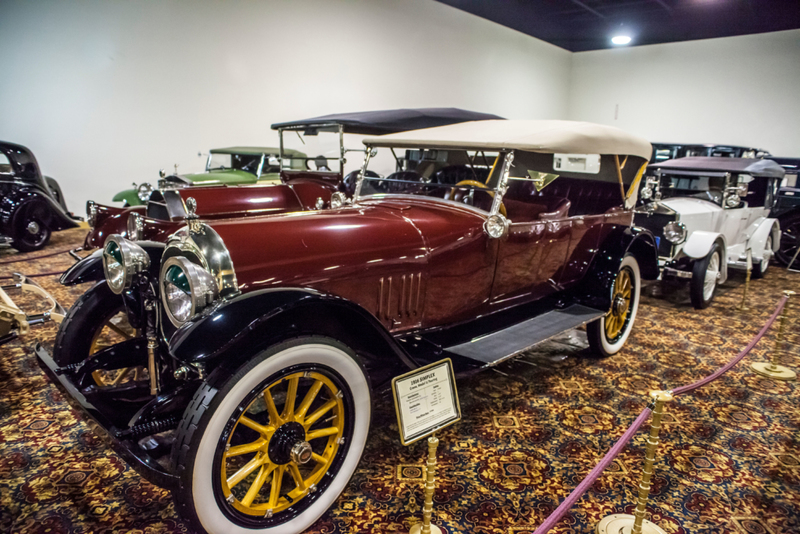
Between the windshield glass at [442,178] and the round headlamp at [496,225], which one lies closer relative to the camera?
the round headlamp at [496,225]

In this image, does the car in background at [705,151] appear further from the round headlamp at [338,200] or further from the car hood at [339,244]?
the car hood at [339,244]

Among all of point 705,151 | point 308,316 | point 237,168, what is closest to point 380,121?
point 237,168

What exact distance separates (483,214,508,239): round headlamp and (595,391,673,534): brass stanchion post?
1.09 meters

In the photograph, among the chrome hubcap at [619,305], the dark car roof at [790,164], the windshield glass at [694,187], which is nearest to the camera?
the chrome hubcap at [619,305]

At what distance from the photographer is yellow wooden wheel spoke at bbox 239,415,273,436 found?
170 centimetres

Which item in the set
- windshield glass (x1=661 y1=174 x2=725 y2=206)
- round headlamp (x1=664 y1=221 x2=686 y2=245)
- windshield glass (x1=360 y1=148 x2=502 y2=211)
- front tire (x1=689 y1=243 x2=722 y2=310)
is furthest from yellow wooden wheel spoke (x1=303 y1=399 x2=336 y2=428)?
windshield glass (x1=661 y1=174 x2=725 y2=206)

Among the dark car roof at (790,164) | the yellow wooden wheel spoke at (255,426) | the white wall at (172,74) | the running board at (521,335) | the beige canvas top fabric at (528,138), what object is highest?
the white wall at (172,74)

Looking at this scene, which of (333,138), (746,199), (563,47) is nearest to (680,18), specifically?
(563,47)

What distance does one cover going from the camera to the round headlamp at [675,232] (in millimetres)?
4676

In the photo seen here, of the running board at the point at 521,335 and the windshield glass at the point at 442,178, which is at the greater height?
the windshield glass at the point at 442,178

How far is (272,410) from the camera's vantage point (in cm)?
178

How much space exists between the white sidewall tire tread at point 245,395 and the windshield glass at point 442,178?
140 cm

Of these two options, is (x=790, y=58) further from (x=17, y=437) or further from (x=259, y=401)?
(x=17, y=437)

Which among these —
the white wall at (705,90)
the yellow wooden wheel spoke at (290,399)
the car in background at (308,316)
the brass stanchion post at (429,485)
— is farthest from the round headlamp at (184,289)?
the white wall at (705,90)
